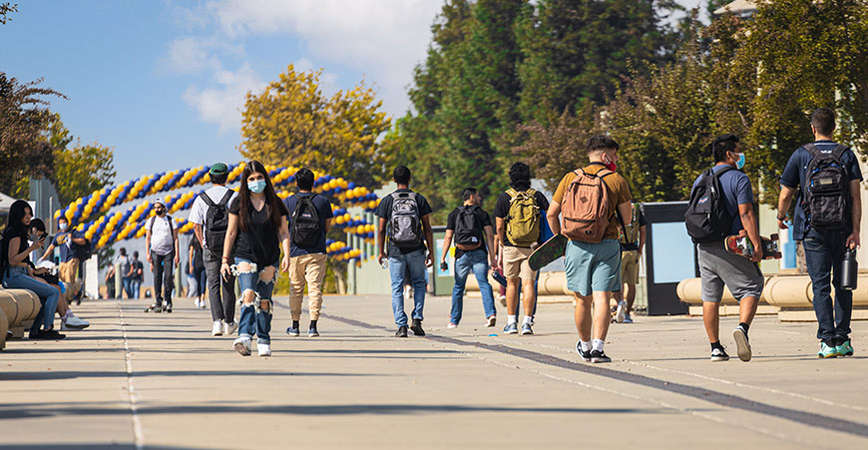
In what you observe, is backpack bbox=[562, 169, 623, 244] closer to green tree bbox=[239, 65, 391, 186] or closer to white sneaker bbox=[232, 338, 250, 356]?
white sneaker bbox=[232, 338, 250, 356]

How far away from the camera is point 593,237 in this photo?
10.1 metres

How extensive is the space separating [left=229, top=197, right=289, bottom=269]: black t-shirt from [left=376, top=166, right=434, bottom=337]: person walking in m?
2.85

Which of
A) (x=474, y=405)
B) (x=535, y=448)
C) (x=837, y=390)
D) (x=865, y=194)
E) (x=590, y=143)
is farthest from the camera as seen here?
(x=865, y=194)

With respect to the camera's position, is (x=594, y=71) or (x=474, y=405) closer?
(x=474, y=405)

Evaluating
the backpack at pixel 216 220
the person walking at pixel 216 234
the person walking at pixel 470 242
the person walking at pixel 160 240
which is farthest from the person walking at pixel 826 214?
the person walking at pixel 160 240

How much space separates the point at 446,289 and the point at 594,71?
3188 centimetres

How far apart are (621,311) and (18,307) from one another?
7969 mm

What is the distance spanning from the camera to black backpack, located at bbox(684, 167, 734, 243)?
33.0 feet

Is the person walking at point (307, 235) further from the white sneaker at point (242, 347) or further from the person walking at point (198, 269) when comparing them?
the person walking at point (198, 269)

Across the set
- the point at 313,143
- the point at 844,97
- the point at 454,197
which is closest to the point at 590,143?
the point at 844,97

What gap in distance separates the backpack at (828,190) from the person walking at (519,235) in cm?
440

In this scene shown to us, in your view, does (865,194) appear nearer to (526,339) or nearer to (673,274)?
(673,274)

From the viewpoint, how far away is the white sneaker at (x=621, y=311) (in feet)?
57.2

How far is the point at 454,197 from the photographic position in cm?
7225
